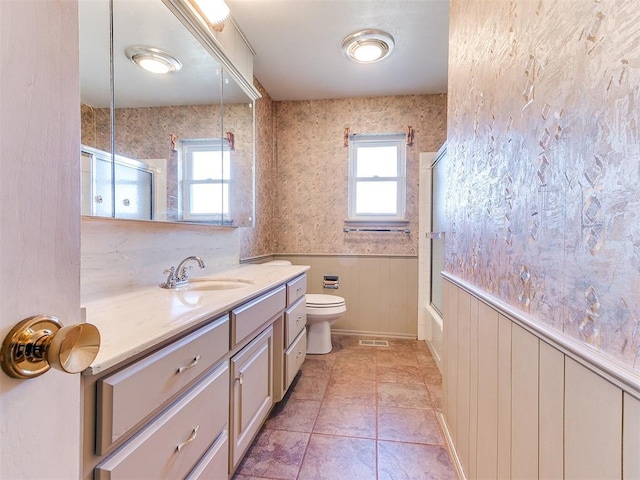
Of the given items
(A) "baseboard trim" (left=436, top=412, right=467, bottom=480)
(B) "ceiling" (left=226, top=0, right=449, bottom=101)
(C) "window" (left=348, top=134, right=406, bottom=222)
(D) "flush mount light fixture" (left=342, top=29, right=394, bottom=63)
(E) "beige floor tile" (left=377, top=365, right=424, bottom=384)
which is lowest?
(E) "beige floor tile" (left=377, top=365, right=424, bottom=384)

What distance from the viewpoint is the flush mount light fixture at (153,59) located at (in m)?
1.29

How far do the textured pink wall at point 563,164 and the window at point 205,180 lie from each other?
140 cm

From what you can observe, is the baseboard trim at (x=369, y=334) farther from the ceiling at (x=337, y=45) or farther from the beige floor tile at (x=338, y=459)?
the ceiling at (x=337, y=45)

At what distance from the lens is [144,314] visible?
0.95m

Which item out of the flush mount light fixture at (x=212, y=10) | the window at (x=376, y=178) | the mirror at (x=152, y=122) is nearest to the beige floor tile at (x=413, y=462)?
the mirror at (x=152, y=122)

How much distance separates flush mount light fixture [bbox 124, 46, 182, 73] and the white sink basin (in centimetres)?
101

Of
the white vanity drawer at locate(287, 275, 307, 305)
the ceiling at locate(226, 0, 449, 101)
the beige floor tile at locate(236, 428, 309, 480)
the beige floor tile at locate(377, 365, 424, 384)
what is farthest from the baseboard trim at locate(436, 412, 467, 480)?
the ceiling at locate(226, 0, 449, 101)

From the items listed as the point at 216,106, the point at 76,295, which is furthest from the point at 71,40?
the point at 216,106

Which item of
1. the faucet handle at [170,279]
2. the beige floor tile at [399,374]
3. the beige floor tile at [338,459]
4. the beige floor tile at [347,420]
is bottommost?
the beige floor tile at [338,459]

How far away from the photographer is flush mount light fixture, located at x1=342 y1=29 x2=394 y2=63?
7.11 ft

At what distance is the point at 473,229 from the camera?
1.19 metres

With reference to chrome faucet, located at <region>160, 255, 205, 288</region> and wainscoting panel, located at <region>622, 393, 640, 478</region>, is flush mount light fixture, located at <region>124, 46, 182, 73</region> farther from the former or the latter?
wainscoting panel, located at <region>622, 393, 640, 478</region>

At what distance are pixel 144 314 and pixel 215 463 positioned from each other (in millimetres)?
583

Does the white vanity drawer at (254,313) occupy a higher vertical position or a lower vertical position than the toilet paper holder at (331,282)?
higher
